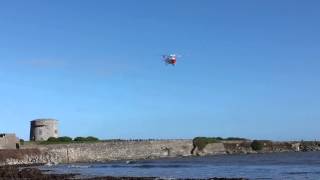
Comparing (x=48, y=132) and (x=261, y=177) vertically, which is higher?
(x=48, y=132)

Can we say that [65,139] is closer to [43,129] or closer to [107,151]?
[43,129]

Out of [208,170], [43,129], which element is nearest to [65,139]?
[43,129]

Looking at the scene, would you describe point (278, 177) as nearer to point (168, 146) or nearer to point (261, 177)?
point (261, 177)

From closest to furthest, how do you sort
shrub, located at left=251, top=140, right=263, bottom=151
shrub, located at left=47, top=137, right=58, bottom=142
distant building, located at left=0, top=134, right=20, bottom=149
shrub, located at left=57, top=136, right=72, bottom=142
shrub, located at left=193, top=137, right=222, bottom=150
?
distant building, located at left=0, top=134, right=20, bottom=149, shrub, located at left=47, top=137, right=58, bottom=142, shrub, located at left=57, top=136, right=72, bottom=142, shrub, located at left=193, top=137, right=222, bottom=150, shrub, located at left=251, top=140, right=263, bottom=151


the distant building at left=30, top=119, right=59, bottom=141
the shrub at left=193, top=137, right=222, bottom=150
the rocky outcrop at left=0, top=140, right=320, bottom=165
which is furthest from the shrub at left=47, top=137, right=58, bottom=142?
the shrub at left=193, top=137, right=222, bottom=150

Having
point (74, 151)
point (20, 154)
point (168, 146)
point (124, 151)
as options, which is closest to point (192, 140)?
point (168, 146)

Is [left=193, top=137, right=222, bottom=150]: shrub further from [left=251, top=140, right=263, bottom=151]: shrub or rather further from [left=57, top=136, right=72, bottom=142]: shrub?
[left=57, top=136, right=72, bottom=142]: shrub

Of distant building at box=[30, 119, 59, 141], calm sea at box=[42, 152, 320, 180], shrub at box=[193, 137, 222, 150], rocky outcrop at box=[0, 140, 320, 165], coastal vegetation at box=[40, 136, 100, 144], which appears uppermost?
distant building at box=[30, 119, 59, 141]

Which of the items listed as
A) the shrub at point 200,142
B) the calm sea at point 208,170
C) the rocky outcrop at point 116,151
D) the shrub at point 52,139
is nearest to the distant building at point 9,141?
the rocky outcrop at point 116,151
